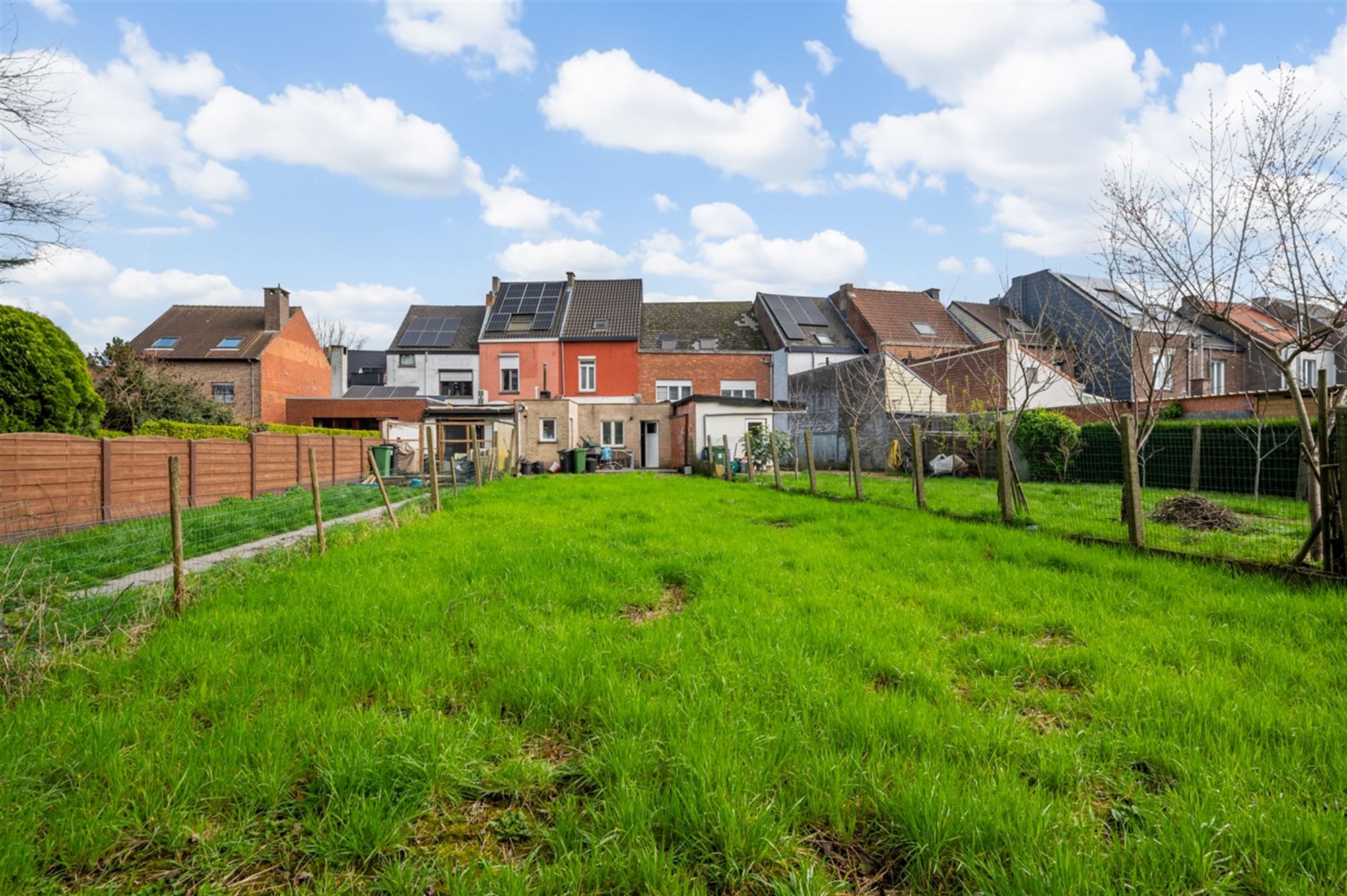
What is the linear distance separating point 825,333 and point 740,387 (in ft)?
17.5

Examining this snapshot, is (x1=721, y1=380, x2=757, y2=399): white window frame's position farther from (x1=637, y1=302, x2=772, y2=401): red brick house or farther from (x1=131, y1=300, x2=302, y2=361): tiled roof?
(x1=131, y1=300, x2=302, y2=361): tiled roof

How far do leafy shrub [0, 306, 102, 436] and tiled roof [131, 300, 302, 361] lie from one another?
21.8 metres

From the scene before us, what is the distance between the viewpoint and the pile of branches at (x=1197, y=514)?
7.70 m

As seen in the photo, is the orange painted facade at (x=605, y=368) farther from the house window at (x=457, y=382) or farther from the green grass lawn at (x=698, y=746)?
the green grass lawn at (x=698, y=746)

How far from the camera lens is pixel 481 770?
2504 mm

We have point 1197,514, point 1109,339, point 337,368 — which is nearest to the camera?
point 1197,514

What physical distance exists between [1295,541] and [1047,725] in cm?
552

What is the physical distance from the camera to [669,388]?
32.6 meters

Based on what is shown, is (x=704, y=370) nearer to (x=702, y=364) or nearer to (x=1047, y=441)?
(x=702, y=364)

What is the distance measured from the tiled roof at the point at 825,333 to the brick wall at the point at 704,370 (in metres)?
1.80

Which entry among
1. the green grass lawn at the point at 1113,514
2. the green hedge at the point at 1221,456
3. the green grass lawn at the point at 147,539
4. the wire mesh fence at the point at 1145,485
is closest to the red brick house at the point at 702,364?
the wire mesh fence at the point at 1145,485

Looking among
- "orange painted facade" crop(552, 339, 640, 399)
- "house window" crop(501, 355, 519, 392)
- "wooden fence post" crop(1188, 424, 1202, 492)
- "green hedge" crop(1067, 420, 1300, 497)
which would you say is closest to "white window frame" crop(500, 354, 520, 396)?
"house window" crop(501, 355, 519, 392)

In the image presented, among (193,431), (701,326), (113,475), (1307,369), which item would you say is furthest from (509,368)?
(1307,369)

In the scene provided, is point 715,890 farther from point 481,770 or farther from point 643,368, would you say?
point 643,368
